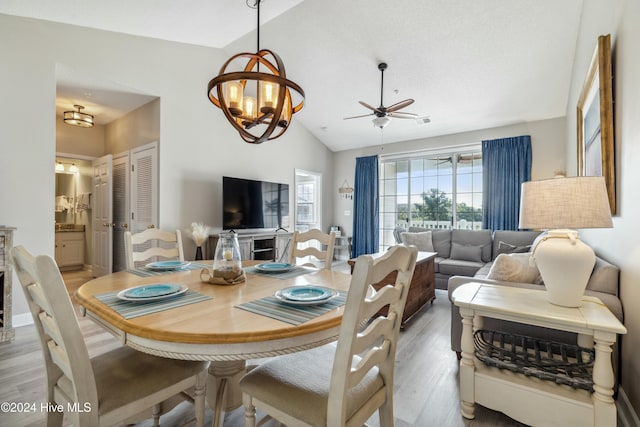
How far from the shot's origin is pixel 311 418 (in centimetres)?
97

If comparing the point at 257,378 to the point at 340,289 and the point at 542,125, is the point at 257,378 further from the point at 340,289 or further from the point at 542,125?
the point at 542,125

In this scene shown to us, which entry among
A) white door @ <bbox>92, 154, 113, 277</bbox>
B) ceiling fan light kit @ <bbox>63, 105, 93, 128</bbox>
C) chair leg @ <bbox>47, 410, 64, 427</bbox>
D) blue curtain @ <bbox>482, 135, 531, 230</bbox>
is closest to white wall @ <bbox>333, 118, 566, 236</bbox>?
blue curtain @ <bbox>482, 135, 531, 230</bbox>

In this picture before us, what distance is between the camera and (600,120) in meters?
2.00

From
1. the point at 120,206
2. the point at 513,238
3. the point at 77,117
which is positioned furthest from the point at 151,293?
the point at 513,238

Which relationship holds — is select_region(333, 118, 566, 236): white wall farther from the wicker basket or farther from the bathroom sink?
the bathroom sink

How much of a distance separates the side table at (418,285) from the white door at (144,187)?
2.86m

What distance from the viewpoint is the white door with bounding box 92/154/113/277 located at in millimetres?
4699

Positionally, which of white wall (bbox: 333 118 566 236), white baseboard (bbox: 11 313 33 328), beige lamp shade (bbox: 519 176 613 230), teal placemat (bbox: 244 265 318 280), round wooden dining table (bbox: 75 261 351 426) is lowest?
white baseboard (bbox: 11 313 33 328)

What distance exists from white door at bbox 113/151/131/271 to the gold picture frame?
5.36 metres

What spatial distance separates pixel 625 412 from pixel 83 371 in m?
2.42

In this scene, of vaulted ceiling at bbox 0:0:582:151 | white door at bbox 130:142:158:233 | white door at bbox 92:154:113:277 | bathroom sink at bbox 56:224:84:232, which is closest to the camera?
vaulted ceiling at bbox 0:0:582:151

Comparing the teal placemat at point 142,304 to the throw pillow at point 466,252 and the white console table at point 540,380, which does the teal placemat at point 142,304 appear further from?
the throw pillow at point 466,252

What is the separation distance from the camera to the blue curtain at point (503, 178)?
496 cm

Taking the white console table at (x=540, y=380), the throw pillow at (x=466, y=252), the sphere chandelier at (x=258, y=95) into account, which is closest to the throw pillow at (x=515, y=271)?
the white console table at (x=540, y=380)
